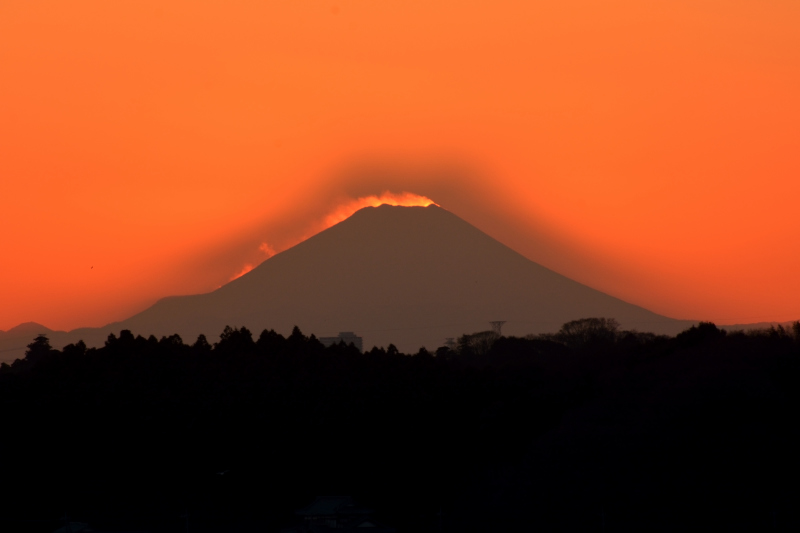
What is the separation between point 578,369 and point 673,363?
8.43m

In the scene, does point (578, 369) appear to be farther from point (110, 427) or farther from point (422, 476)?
point (110, 427)

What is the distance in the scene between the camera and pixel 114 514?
174 ft

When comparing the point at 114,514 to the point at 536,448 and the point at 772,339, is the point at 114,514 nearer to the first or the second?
the point at 536,448

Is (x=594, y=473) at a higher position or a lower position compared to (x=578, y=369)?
lower

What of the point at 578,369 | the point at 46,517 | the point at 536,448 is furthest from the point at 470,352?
the point at 46,517

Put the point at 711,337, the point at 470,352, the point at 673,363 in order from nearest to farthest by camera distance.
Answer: the point at 673,363
the point at 711,337
the point at 470,352

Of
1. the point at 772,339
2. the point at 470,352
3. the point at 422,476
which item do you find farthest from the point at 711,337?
the point at 470,352

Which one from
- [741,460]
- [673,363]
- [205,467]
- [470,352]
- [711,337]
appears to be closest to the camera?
[741,460]

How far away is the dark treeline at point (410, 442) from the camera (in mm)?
50781

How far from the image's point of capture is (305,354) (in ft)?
233

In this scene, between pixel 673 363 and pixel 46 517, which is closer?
pixel 46 517

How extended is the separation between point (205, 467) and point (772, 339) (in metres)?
38.1

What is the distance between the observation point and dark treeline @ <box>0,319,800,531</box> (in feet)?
167

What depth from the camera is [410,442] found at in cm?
5747
